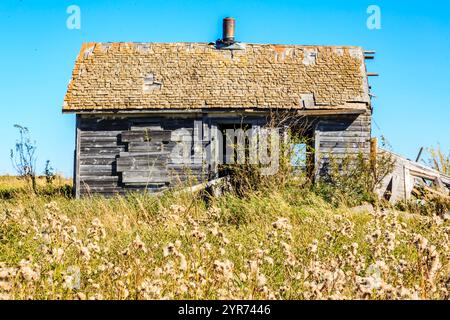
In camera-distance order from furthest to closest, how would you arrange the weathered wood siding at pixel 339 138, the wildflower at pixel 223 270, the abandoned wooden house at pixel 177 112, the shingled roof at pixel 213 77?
the weathered wood siding at pixel 339 138 → the shingled roof at pixel 213 77 → the abandoned wooden house at pixel 177 112 → the wildflower at pixel 223 270

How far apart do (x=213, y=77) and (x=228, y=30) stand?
2.43 meters

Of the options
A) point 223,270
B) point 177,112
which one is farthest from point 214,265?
point 177,112

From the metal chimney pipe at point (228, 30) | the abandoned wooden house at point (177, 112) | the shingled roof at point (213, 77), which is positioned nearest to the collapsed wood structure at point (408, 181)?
the abandoned wooden house at point (177, 112)

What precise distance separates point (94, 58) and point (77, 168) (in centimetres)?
367

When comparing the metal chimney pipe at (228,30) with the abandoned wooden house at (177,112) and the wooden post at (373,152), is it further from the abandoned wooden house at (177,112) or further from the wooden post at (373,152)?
the wooden post at (373,152)

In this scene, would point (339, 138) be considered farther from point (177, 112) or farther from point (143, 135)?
point (143, 135)

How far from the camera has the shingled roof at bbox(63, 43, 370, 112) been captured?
17.8 meters

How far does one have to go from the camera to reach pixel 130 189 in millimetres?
17734

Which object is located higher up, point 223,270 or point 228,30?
point 228,30

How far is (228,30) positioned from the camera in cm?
2033

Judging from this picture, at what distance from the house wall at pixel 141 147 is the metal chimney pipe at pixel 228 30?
3466 mm

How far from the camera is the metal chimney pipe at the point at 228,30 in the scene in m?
20.2
